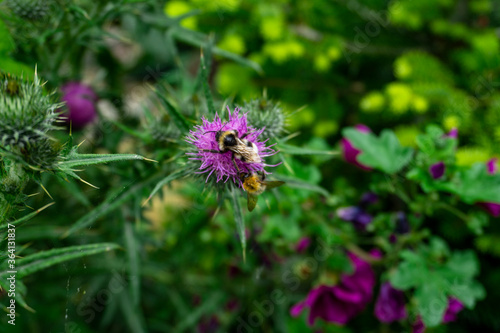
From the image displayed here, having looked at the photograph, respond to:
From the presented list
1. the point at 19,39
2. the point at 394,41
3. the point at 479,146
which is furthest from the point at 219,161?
the point at 394,41

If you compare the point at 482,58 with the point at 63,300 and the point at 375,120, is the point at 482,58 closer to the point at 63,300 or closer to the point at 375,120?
the point at 375,120

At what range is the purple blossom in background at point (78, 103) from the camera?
2072 mm

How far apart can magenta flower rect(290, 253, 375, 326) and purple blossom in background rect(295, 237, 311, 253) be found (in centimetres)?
35

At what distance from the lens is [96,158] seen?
1.11 meters

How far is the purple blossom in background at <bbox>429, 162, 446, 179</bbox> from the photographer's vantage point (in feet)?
5.17

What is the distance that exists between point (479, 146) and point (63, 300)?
105 inches

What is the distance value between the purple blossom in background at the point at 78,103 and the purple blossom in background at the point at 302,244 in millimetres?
1365

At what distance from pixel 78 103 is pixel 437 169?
176 cm

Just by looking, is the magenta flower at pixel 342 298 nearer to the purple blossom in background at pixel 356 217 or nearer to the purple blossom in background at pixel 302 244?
the purple blossom in background at pixel 356 217

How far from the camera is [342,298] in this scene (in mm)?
1894

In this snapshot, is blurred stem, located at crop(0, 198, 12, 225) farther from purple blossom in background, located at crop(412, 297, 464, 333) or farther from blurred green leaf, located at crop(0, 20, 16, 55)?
purple blossom in background, located at crop(412, 297, 464, 333)

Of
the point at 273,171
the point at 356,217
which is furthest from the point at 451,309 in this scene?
the point at 273,171

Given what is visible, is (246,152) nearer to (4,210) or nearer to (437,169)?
(4,210)

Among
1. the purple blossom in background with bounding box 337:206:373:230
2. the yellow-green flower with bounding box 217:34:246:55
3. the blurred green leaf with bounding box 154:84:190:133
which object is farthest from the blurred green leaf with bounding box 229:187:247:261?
the yellow-green flower with bounding box 217:34:246:55
